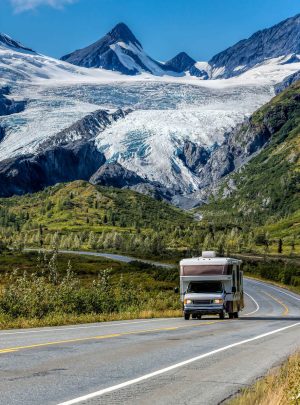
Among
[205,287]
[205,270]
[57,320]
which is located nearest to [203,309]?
[205,287]

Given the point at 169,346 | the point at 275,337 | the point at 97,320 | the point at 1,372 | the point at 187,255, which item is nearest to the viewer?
the point at 1,372

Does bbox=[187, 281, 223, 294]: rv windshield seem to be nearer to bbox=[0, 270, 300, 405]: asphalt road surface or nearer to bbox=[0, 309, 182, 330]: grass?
bbox=[0, 309, 182, 330]: grass

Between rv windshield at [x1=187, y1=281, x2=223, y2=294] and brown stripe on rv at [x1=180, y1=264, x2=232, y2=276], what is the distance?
27.3 inches

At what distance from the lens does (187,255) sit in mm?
198625

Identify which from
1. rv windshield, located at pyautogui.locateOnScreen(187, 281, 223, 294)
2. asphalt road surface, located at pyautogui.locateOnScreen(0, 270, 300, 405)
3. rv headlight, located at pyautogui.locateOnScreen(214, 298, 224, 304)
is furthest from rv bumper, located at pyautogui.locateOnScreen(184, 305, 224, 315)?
asphalt road surface, located at pyautogui.locateOnScreen(0, 270, 300, 405)

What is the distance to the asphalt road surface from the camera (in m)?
11.8

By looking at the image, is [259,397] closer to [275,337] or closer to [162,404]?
[162,404]

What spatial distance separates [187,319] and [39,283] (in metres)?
10.3

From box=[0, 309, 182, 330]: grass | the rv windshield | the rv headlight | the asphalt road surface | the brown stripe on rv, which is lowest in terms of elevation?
box=[0, 309, 182, 330]: grass

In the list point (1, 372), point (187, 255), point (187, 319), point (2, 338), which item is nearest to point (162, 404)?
point (1, 372)

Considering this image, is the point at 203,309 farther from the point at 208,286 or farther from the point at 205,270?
the point at 205,270

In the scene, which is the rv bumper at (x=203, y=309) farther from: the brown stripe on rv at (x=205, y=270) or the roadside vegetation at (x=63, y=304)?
the roadside vegetation at (x=63, y=304)

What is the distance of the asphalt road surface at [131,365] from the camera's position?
11.8 meters

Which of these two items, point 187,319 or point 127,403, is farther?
point 187,319
